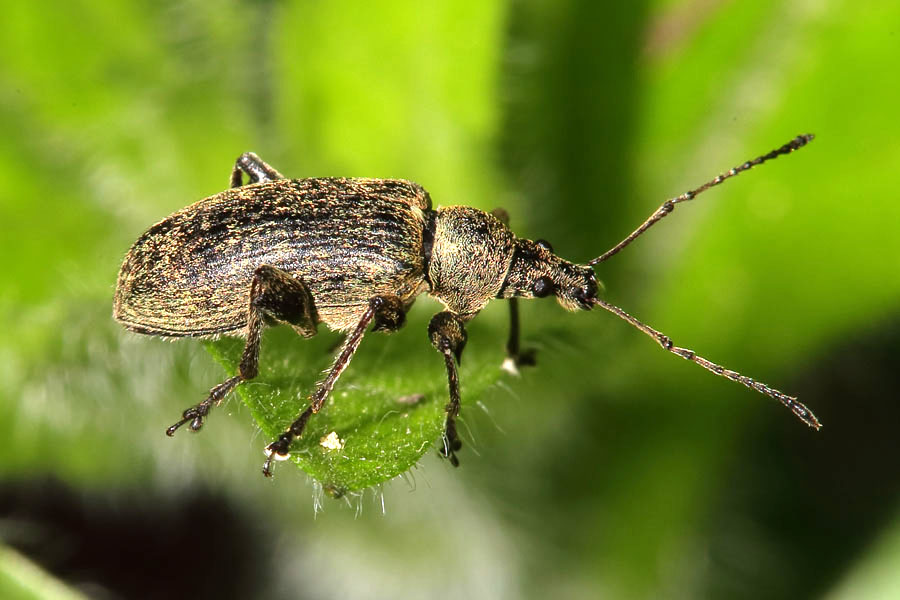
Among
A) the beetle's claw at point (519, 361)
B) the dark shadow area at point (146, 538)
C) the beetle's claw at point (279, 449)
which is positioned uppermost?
the beetle's claw at point (519, 361)

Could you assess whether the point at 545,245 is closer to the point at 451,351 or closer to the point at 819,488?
the point at 451,351

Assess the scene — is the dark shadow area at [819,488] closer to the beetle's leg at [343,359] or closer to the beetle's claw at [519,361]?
the beetle's claw at [519,361]

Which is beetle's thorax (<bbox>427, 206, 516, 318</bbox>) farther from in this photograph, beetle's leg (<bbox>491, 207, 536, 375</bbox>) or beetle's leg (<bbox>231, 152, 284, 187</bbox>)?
beetle's leg (<bbox>231, 152, 284, 187</bbox>)

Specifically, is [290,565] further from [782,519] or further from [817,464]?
[817,464]

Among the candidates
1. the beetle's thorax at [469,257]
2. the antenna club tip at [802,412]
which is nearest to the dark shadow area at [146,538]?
the beetle's thorax at [469,257]

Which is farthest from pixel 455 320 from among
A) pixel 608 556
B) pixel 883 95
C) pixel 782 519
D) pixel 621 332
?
pixel 782 519

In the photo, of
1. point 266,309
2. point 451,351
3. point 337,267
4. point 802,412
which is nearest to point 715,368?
point 802,412
